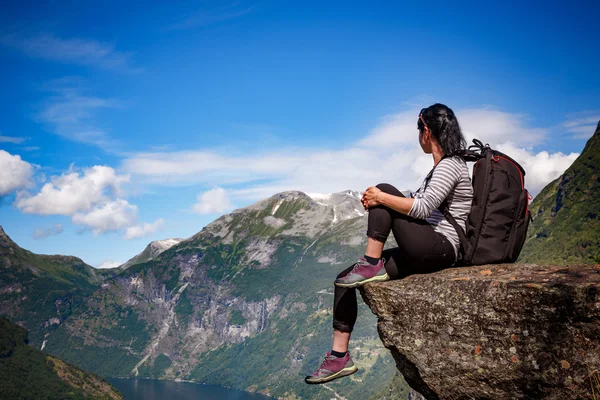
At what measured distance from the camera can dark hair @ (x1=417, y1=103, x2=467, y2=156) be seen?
7.54 metres

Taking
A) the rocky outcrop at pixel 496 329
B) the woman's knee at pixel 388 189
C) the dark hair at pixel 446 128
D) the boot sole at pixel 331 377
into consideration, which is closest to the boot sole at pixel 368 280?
the rocky outcrop at pixel 496 329

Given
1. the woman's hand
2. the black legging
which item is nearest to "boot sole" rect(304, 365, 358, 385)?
the black legging

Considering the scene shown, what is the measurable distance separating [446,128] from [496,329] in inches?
128

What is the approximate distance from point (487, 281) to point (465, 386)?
1.60 metres

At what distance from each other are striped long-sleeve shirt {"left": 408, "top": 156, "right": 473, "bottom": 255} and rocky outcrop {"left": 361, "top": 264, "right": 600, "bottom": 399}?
0.79m

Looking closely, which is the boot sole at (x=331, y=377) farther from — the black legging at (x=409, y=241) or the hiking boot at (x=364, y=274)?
the hiking boot at (x=364, y=274)

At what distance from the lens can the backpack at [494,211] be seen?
7.14 m

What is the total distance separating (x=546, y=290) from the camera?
585 cm

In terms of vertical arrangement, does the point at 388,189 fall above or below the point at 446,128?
below

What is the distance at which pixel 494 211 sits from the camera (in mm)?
7129

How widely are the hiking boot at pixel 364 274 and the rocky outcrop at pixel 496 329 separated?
157mm

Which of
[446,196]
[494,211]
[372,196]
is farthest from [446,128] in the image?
[372,196]

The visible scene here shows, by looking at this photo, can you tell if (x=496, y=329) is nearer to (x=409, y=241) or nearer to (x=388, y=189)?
(x=409, y=241)

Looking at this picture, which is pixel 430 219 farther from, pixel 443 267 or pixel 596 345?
pixel 596 345
